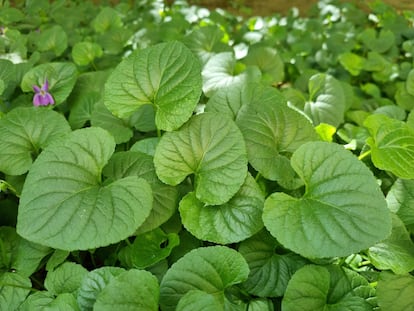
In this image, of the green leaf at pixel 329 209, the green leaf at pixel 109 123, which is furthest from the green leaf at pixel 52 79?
the green leaf at pixel 329 209

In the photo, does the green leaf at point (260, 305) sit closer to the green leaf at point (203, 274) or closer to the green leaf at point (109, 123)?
the green leaf at point (203, 274)

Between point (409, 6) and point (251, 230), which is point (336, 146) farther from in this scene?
point (409, 6)

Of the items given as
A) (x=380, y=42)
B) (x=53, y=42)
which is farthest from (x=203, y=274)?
(x=380, y=42)

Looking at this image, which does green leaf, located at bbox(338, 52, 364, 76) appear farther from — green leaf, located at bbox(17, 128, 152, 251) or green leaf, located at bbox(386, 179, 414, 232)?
green leaf, located at bbox(17, 128, 152, 251)

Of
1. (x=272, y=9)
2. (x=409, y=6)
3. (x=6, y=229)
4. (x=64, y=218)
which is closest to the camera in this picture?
(x=64, y=218)

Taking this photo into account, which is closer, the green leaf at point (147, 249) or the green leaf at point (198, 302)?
the green leaf at point (198, 302)

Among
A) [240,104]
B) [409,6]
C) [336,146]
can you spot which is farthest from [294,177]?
[409,6]
